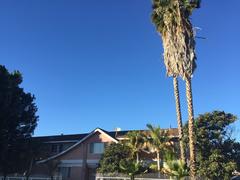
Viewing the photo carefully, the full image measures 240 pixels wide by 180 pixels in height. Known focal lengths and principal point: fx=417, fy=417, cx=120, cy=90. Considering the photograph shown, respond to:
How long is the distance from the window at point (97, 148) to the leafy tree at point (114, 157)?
3673mm

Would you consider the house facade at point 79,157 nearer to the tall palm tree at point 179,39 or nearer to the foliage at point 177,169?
the tall palm tree at point 179,39

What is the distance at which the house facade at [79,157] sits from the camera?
5022 cm

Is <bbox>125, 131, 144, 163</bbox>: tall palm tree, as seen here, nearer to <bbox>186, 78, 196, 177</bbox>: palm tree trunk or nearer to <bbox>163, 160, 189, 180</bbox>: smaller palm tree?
<bbox>163, 160, 189, 180</bbox>: smaller palm tree

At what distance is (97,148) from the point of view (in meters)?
50.6

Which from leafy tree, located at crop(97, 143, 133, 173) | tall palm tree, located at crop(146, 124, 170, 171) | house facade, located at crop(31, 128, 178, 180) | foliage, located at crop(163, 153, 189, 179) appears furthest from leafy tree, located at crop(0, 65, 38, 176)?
foliage, located at crop(163, 153, 189, 179)

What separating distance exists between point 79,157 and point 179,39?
25.1 meters

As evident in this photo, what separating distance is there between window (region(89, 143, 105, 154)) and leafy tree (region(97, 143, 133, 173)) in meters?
3.67

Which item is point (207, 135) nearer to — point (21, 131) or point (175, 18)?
point (175, 18)

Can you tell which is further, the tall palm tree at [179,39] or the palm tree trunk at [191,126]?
the tall palm tree at [179,39]

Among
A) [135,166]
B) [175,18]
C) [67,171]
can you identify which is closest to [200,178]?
[135,166]

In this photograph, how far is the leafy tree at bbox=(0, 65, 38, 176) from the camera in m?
48.4

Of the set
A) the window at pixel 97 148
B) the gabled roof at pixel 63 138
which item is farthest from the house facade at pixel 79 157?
the gabled roof at pixel 63 138

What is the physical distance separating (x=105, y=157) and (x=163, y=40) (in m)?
18.0

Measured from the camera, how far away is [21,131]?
51625 millimetres
